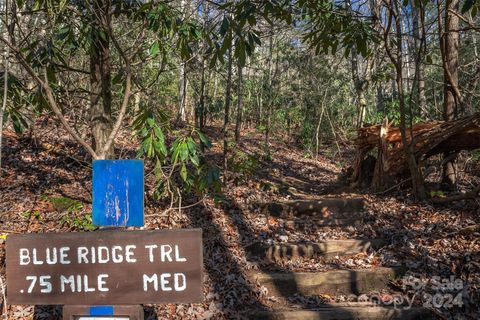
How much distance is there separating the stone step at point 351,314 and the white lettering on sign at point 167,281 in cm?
205

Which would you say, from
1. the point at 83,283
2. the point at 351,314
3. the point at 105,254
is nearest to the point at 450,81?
the point at 351,314

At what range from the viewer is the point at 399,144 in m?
7.22

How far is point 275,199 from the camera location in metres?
7.39

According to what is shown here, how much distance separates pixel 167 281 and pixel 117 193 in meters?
0.53

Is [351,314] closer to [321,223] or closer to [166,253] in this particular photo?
[321,223]

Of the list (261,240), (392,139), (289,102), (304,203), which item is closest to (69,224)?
(261,240)

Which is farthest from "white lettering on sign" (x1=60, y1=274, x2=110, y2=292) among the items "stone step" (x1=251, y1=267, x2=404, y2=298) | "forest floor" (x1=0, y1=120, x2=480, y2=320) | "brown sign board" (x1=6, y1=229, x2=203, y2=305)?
"stone step" (x1=251, y1=267, x2=404, y2=298)

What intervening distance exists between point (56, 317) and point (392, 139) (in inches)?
222

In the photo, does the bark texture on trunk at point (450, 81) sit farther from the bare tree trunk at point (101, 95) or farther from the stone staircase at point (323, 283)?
the bare tree trunk at point (101, 95)

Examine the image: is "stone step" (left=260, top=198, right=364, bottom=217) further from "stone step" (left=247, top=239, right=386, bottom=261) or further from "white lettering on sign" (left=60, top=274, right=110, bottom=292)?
"white lettering on sign" (left=60, top=274, right=110, bottom=292)

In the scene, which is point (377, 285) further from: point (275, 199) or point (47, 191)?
point (47, 191)

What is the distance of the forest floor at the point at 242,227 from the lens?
14.1 ft

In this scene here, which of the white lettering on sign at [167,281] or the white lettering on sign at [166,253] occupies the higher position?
the white lettering on sign at [166,253]

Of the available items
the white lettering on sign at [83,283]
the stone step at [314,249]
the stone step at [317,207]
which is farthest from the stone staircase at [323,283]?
the white lettering on sign at [83,283]
